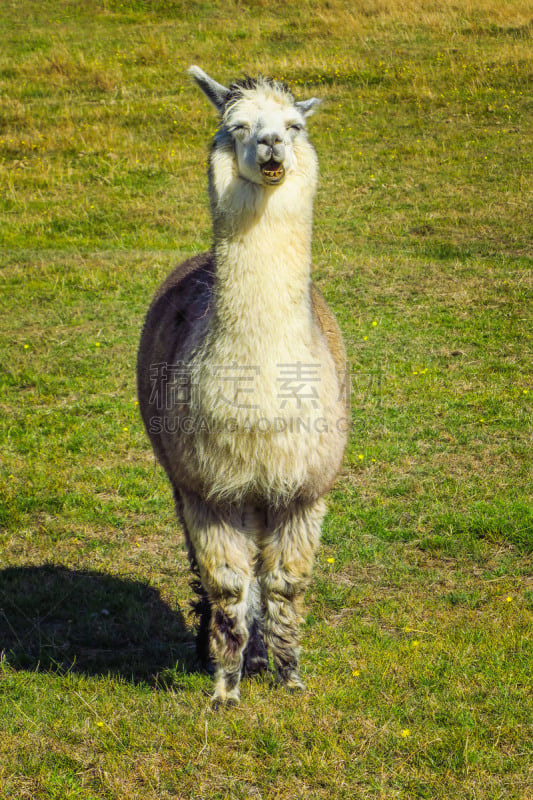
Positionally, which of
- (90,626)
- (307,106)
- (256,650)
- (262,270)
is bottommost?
(90,626)

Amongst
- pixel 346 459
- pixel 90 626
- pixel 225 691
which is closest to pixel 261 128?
pixel 225 691

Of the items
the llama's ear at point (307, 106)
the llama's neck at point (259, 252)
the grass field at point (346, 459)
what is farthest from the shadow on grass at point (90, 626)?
the llama's ear at point (307, 106)

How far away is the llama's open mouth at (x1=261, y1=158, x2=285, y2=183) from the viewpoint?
10.3 ft

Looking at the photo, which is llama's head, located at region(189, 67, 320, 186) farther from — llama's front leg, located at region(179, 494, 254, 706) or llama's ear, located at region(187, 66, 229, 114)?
llama's front leg, located at region(179, 494, 254, 706)

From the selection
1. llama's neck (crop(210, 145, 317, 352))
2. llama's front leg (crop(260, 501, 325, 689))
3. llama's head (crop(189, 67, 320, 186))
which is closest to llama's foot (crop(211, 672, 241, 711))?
llama's front leg (crop(260, 501, 325, 689))

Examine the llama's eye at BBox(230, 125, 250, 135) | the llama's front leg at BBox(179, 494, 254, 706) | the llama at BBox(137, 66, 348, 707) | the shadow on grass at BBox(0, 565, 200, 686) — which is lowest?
the shadow on grass at BBox(0, 565, 200, 686)

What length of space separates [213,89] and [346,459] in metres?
3.48

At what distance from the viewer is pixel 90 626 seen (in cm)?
481

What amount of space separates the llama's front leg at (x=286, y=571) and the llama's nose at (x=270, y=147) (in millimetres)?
1402

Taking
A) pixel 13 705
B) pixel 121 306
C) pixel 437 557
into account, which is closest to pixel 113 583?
pixel 13 705

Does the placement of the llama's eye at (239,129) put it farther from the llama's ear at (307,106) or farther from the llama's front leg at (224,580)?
the llama's front leg at (224,580)

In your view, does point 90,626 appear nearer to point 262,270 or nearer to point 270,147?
point 262,270

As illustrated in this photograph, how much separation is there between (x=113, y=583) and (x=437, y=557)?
1.88 metres

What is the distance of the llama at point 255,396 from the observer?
3260mm
